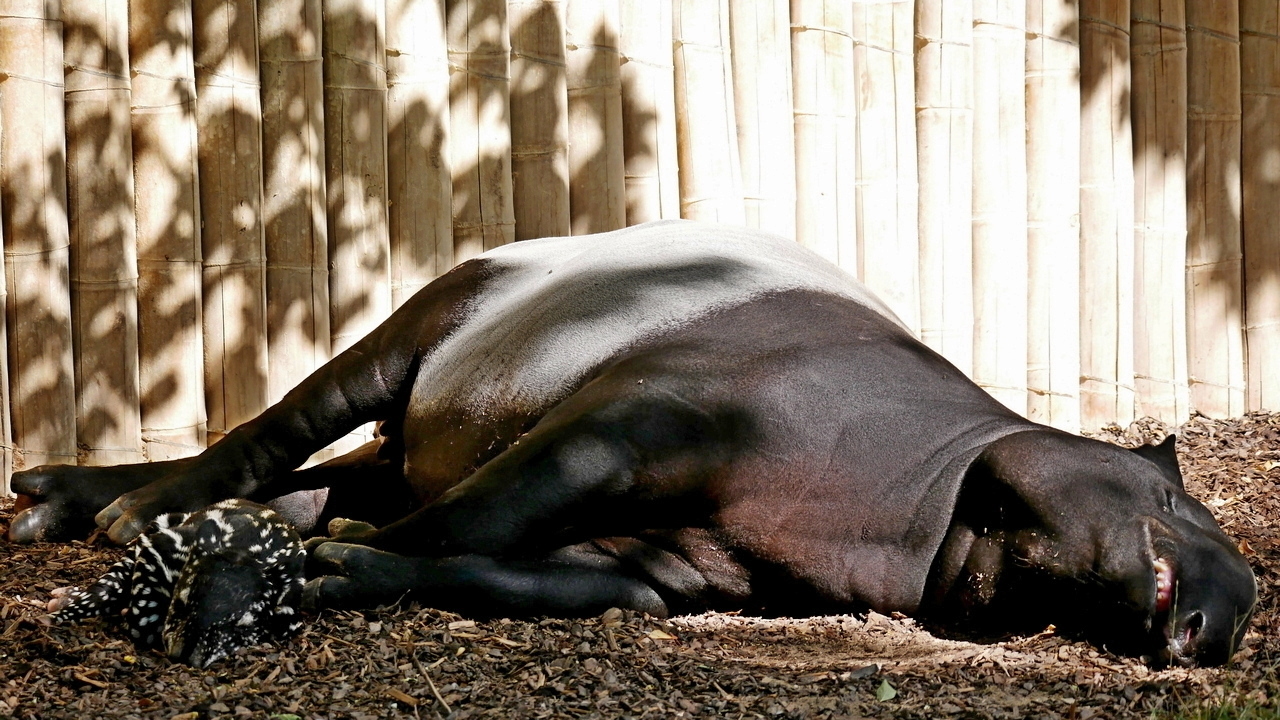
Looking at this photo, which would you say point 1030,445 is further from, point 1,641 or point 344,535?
point 1,641

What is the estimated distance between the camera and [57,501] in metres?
4.41

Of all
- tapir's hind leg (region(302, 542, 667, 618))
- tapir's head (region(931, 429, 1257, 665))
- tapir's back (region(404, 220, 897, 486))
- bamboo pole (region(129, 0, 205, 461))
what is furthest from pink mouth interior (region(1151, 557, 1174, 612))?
bamboo pole (region(129, 0, 205, 461))

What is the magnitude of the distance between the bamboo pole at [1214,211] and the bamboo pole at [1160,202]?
116 mm

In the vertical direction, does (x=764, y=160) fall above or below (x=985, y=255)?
above

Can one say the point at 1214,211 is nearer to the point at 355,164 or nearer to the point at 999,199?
the point at 999,199

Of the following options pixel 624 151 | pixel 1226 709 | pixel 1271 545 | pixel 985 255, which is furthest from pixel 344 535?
pixel 985 255

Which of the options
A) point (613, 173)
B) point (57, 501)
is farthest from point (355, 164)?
point (57, 501)

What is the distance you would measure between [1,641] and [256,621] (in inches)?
24.2

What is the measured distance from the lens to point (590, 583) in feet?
11.8

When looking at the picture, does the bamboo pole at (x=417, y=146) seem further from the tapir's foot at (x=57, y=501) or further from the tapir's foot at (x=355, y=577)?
the tapir's foot at (x=355, y=577)

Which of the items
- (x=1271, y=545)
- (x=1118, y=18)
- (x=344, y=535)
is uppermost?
(x=1118, y=18)

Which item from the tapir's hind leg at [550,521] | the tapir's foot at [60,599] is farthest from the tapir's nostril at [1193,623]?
the tapir's foot at [60,599]

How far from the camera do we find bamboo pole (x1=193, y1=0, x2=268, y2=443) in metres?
4.98

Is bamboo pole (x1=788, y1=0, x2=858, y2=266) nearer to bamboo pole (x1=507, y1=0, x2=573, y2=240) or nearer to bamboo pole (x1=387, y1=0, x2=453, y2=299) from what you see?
bamboo pole (x1=507, y1=0, x2=573, y2=240)
